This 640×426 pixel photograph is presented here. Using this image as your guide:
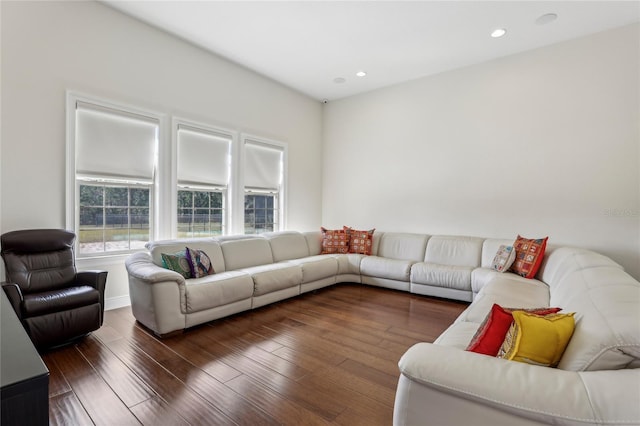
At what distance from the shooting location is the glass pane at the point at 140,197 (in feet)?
12.4

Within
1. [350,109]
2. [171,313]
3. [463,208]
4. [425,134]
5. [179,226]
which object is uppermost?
[350,109]

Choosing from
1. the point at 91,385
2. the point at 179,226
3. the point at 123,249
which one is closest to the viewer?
the point at 91,385

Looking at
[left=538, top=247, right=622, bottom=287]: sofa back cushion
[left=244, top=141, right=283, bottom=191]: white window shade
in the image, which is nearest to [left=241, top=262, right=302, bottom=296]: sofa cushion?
[left=244, top=141, right=283, bottom=191]: white window shade

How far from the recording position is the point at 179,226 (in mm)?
4160

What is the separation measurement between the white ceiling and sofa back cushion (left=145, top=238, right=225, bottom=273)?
8.69 ft

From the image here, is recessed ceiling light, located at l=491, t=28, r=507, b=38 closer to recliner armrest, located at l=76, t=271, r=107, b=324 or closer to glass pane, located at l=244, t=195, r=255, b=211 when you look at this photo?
glass pane, located at l=244, t=195, r=255, b=211

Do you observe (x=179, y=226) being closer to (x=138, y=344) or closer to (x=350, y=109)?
(x=138, y=344)

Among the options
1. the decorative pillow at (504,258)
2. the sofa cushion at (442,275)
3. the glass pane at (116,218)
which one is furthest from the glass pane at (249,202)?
the decorative pillow at (504,258)

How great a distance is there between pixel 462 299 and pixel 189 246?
11.4ft

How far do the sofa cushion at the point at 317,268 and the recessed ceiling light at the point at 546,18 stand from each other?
3913mm

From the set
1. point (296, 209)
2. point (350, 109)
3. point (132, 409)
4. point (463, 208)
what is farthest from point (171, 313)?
point (350, 109)

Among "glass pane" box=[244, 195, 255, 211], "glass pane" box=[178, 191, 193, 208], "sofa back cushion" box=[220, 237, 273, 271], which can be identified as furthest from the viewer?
"glass pane" box=[244, 195, 255, 211]

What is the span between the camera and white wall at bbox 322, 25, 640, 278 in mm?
3609

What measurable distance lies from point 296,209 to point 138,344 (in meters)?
3.64
